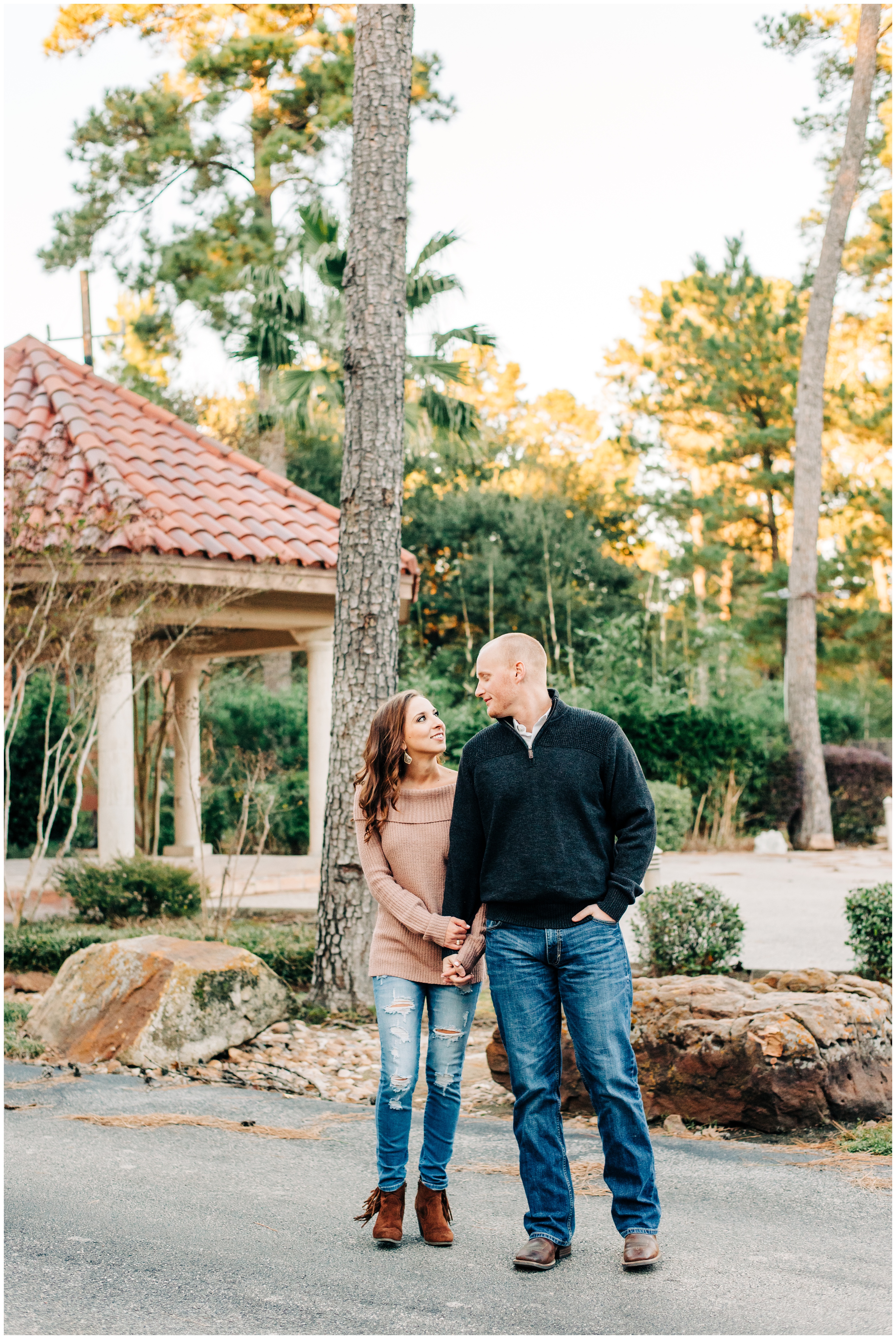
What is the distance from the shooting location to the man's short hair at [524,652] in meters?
3.51

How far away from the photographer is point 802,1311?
3105mm

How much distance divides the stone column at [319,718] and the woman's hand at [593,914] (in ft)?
26.2

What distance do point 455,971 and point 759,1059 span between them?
6.19 ft

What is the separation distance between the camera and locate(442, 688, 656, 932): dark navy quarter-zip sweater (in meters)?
3.35

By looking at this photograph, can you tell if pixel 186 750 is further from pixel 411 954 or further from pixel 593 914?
pixel 593 914

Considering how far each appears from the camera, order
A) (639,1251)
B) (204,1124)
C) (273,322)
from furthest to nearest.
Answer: (273,322), (204,1124), (639,1251)

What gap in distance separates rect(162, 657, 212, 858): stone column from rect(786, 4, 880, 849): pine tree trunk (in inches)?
321

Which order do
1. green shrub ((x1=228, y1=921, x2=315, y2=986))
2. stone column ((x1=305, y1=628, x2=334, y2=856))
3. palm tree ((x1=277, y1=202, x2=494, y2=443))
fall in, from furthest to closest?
palm tree ((x1=277, y1=202, x2=494, y2=443)) < stone column ((x1=305, y1=628, x2=334, y2=856)) < green shrub ((x1=228, y1=921, x2=315, y2=986))

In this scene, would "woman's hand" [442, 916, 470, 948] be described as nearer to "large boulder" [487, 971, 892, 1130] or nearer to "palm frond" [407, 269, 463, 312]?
"large boulder" [487, 971, 892, 1130]

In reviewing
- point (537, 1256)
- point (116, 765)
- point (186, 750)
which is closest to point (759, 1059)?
point (537, 1256)

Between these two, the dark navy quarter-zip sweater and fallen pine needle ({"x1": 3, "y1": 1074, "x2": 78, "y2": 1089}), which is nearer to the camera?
the dark navy quarter-zip sweater

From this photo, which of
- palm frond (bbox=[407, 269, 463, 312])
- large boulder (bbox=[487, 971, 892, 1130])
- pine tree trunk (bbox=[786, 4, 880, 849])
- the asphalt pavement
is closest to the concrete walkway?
pine tree trunk (bbox=[786, 4, 880, 849])

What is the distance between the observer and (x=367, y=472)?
7188mm

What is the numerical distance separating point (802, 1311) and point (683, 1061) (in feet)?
5.98
